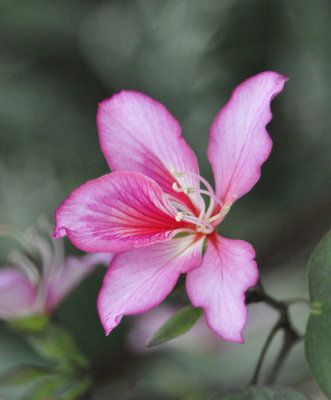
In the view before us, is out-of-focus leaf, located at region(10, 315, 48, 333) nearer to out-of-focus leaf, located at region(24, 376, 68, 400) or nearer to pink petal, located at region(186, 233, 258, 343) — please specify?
out-of-focus leaf, located at region(24, 376, 68, 400)

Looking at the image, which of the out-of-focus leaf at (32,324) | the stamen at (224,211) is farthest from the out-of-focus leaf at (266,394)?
the out-of-focus leaf at (32,324)

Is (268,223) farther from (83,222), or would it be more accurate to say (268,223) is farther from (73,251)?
(83,222)

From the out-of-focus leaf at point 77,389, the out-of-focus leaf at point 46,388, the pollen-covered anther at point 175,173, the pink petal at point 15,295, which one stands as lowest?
the out-of-focus leaf at point 77,389

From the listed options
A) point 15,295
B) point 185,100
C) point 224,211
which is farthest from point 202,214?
point 185,100

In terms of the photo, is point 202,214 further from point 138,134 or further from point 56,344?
point 56,344

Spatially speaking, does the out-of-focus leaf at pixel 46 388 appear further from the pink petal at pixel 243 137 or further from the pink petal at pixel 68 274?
the pink petal at pixel 243 137

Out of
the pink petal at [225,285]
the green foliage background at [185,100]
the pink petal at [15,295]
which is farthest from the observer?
the green foliage background at [185,100]

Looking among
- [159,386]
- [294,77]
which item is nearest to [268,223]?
[294,77]
